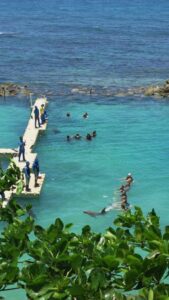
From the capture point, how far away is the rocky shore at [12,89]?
50.3m

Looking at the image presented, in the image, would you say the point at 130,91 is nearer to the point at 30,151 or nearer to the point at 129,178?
the point at 30,151

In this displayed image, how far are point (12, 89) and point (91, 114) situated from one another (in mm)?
10317

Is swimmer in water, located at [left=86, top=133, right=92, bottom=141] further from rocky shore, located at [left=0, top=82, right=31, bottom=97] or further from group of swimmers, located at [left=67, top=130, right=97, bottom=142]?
rocky shore, located at [left=0, top=82, right=31, bottom=97]

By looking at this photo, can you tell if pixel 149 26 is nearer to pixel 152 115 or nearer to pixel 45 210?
pixel 152 115

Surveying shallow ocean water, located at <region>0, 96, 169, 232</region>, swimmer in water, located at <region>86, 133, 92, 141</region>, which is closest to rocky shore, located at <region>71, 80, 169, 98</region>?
shallow ocean water, located at <region>0, 96, 169, 232</region>

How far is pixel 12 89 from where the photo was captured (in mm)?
51562

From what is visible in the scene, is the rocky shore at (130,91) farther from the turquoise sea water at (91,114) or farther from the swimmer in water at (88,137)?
the swimmer in water at (88,137)

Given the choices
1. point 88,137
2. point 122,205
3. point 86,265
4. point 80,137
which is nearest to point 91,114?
point 80,137

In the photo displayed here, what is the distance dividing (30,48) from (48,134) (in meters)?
37.0

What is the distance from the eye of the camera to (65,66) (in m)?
63.0

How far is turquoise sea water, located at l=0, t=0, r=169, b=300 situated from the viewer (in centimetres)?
2992

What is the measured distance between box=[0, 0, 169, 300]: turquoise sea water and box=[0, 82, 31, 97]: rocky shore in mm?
1077

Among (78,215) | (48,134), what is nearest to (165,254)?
(78,215)

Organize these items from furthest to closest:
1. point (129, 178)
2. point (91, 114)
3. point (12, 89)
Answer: point (12, 89)
point (91, 114)
point (129, 178)
